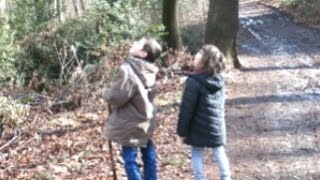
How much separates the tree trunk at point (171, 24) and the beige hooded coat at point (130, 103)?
9157 millimetres

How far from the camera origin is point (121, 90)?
561 cm

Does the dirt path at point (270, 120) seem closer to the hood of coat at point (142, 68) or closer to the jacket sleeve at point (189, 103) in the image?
the jacket sleeve at point (189, 103)

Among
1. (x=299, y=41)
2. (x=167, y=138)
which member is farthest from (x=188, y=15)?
(x=167, y=138)

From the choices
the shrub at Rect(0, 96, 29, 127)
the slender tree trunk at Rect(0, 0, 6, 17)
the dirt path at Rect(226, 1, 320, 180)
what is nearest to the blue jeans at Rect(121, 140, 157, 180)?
the dirt path at Rect(226, 1, 320, 180)

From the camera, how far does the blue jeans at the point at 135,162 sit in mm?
5824

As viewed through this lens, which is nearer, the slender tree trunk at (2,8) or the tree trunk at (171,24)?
the tree trunk at (171,24)

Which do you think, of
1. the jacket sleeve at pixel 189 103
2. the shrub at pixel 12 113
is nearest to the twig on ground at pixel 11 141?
the shrub at pixel 12 113

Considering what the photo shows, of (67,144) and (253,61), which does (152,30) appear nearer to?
(253,61)

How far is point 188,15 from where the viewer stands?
18.6 m

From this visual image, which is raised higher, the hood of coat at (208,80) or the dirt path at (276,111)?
the hood of coat at (208,80)

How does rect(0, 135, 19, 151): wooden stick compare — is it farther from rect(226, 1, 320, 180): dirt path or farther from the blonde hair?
the blonde hair

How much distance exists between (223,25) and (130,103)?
310 inches

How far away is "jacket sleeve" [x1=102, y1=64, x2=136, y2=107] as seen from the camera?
18.4 feet

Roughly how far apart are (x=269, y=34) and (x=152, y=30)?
8045mm
